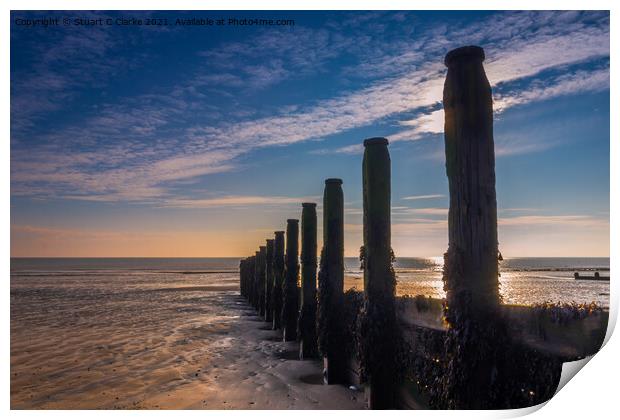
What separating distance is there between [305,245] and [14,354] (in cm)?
721

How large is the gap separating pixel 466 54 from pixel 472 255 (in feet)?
6.06

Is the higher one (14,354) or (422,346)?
(422,346)

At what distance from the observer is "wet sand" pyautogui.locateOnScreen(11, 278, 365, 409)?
754cm

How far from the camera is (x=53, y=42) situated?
8.05 m

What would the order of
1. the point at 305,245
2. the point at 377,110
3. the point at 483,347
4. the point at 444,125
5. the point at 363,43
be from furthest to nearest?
the point at 305,245 < the point at 377,110 < the point at 363,43 < the point at 444,125 < the point at 483,347

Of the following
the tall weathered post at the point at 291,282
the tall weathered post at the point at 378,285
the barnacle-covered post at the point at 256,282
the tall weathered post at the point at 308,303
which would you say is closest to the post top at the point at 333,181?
the tall weathered post at the point at 378,285

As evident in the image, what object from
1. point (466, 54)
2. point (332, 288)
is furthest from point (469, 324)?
point (332, 288)

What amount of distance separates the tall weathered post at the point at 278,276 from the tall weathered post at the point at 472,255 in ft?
32.7

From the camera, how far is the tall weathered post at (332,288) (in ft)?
25.9

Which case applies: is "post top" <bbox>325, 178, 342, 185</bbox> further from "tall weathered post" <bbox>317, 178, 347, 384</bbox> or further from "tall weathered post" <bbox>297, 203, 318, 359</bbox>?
"tall weathered post" <bbox>297, 203, 318, 359</bbox>

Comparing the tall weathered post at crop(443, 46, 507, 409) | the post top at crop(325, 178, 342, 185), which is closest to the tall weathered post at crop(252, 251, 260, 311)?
the post top at crop(325, 178, 342, 185)
